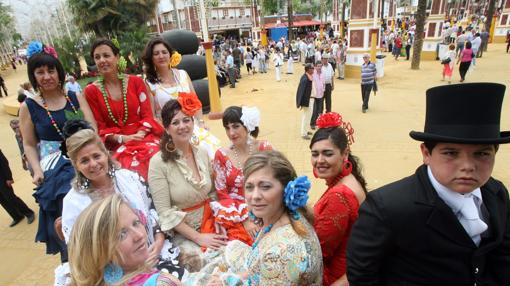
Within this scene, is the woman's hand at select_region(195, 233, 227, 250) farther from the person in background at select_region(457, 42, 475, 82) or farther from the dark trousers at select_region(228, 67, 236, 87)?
the person in background at select_region(457, 42, 475, 82)

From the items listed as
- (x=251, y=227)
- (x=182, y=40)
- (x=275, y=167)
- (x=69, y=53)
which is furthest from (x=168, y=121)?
(x=69, y=53)

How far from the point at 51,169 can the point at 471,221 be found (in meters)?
3.21

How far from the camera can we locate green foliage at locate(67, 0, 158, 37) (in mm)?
19844

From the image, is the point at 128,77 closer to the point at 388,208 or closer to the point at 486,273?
the point at 388,208

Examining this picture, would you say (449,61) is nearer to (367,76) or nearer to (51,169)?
(367,76)

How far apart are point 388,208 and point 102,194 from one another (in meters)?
2.09

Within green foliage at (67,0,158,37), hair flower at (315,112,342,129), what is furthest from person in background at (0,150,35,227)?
green foliage at (67,0,158,37)

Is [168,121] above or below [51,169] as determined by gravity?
above

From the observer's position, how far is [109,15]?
67.4 feet

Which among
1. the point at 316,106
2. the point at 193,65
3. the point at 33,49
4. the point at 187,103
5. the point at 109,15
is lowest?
the point at 316,106

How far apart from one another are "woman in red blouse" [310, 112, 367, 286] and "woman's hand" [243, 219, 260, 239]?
68 centimetres

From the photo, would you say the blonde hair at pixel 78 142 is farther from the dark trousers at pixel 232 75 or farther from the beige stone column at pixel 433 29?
the beige stone column at pixel 433 29

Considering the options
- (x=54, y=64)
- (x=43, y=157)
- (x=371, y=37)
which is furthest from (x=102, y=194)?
(x=371, y=37)

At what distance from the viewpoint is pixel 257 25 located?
Result: 43.5 meters
